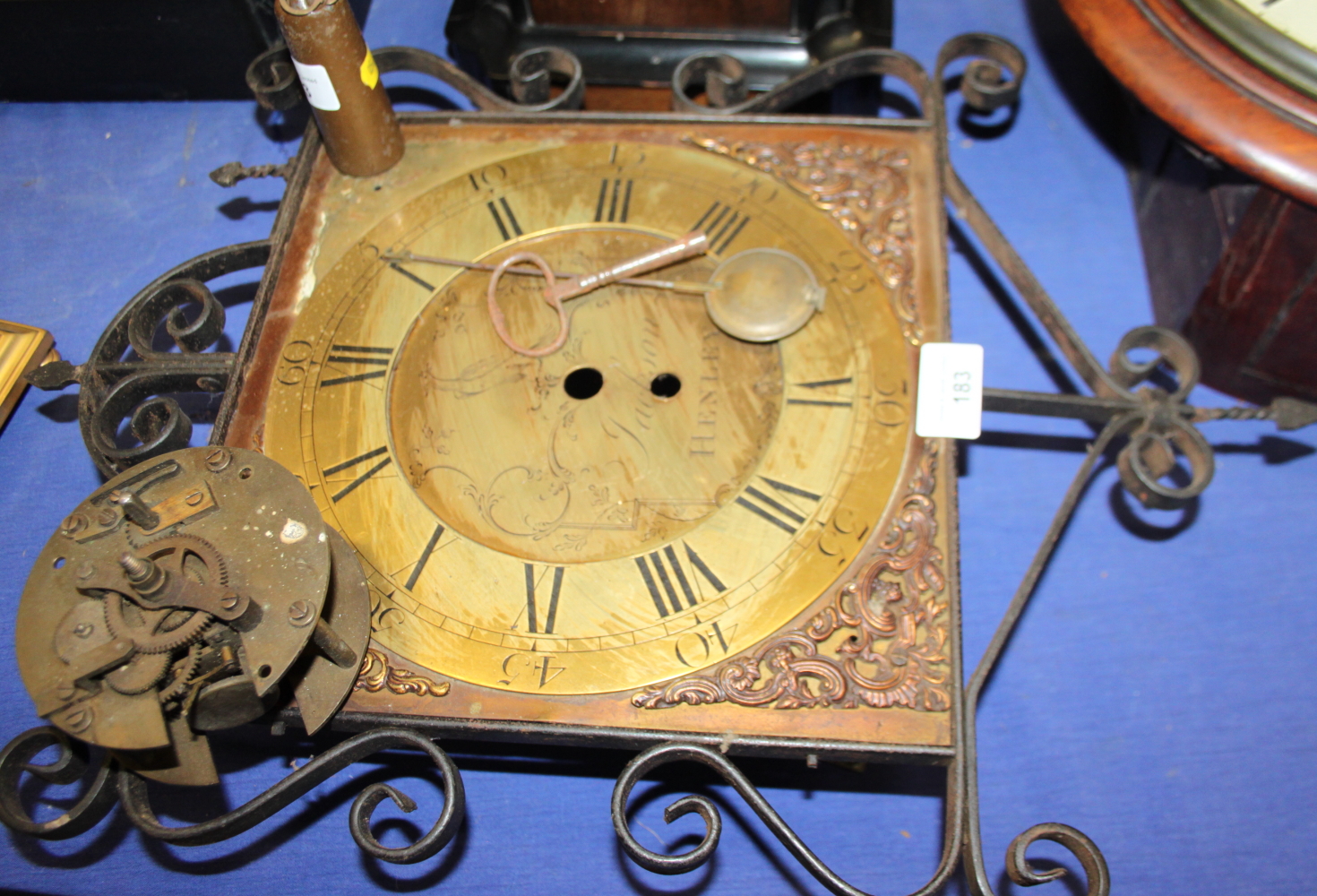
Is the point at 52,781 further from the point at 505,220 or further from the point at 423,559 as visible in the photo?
the point at 505,220

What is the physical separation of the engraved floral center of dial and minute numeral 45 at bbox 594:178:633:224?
0.03 meters

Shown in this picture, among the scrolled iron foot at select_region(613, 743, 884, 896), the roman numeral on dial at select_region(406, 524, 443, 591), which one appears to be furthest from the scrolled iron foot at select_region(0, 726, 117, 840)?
the scrolled iron foot at select_region(613, 743, 884, 896)

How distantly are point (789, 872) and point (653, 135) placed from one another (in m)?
1.17

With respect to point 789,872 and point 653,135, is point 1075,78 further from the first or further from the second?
point 789,872

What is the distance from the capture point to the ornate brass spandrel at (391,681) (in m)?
1.14

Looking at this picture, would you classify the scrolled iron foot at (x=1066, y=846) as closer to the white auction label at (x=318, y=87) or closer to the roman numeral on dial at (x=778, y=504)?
the roman numeral on dial at (x=778, y=504)

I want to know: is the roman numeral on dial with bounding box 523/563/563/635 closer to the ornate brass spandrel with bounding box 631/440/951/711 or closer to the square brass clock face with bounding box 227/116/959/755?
the square brass clock face with bounding box 227/116/959/755

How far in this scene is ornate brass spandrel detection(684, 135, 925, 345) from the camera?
1.42 m

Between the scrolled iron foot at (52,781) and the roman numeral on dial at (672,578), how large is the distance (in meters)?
0.69

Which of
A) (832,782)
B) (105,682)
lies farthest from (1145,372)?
(105,682)

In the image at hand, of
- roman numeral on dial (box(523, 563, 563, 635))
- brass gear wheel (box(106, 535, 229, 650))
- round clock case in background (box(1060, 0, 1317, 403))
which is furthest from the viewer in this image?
round clock case in background (box(1060, 0, 1317, 403))

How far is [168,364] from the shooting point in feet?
4.30

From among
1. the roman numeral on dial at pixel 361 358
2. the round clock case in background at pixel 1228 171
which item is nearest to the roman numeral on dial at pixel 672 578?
the roman numeral on dial at pixel 361 358

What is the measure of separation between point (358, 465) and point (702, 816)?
65cm
